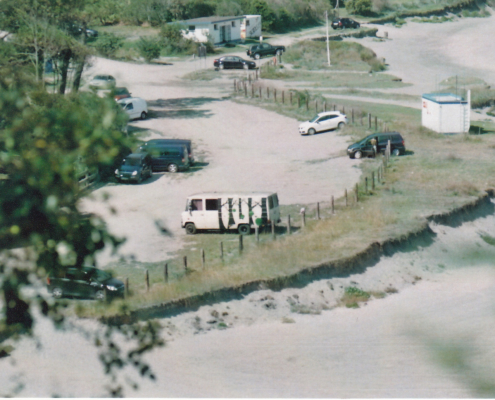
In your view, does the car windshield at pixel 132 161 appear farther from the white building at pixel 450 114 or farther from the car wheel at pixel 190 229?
the white building at pixel 450 114

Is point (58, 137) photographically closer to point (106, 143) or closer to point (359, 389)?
→ point (106, 143)

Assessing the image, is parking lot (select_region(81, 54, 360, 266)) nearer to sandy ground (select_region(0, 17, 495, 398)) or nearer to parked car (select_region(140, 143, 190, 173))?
sandy ground (select_region(0, 17, 495, 398))

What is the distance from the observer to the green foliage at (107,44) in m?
70.2

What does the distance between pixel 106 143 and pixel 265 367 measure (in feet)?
41.0

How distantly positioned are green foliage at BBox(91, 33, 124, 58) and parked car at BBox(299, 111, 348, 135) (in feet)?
101

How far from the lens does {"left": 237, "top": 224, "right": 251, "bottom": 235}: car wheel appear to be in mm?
26906

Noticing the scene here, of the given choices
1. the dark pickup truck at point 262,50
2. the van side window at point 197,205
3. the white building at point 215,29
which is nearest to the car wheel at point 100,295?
the van side window at point 197,205

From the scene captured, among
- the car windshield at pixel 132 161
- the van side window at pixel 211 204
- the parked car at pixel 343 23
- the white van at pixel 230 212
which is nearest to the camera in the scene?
the white van at pixel 230 212

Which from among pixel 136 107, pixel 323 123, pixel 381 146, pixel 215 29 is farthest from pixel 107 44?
pixel 381 146

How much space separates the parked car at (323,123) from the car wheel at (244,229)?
60.7ft

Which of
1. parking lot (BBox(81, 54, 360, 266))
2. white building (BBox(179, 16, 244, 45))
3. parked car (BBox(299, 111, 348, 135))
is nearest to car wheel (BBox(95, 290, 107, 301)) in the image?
parking lot (BBox(81, 54, 360, 266))

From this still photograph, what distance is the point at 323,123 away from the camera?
44812 millimetres

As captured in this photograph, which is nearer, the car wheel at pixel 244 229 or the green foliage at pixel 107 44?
the car wheel at pixel 244 229

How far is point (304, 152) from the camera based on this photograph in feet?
133
